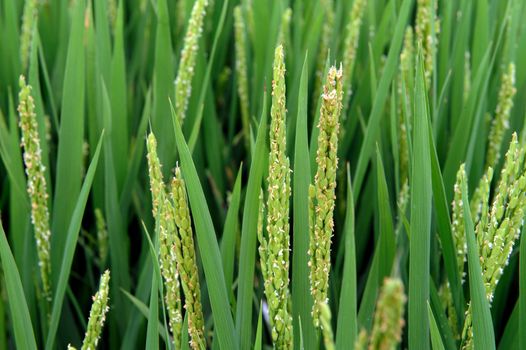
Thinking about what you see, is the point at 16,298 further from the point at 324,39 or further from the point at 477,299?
the point at 324,39

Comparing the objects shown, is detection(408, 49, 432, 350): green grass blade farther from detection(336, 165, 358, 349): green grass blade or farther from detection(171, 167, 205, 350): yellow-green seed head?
detection(171, 167, 205, 350): yellow-green seed head

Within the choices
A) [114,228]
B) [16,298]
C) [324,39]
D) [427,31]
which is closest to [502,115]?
[427,31]

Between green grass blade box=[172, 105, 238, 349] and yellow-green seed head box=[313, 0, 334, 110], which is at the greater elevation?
yellow-green seed head box=[313, 0, 334, 110]

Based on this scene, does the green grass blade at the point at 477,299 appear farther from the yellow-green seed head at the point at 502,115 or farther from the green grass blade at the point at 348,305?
the yellow-green seed head at the point at 502,115

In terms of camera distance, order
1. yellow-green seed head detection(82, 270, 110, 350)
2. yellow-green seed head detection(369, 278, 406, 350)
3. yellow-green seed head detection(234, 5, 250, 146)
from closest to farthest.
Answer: yellow-green seed head detection(369, 278, 406, 350)
yellow-green seed head detection(82, 270, 110, 350)
yellow-green seed head detection(234, 5, 250, 146)

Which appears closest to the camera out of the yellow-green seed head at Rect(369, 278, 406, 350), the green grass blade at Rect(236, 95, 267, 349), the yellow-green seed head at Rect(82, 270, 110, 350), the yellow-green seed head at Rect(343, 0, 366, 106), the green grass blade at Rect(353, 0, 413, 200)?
the yellow-green seed head at Rect(369, 278, 406, 350)

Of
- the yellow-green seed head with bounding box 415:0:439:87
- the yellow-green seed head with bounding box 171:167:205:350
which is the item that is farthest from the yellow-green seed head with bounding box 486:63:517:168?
the yellow-green seed head with bounding box 171:167:205:350
